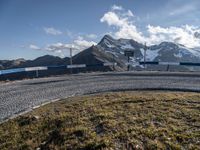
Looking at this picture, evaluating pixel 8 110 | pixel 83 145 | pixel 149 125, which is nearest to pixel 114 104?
pixel 149 125

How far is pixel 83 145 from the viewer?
24.7 ft

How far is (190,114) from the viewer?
9.16 metres

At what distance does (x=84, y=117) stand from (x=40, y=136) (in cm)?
178

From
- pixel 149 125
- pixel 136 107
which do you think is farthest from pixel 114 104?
pixel 149 125

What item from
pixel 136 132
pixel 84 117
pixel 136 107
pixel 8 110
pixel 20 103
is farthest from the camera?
pixel 20 103

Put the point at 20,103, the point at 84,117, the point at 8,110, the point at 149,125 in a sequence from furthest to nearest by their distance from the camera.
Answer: the point at 20,103 < the point at 8,110 < the point at 84,117 < the point at 149,125

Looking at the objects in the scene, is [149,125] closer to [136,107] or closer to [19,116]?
[136,107]

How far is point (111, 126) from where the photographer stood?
8.45 meters

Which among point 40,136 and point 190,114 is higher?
point 190,114

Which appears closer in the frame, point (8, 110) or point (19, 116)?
point (19, 116)

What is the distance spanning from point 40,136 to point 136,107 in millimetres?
3950

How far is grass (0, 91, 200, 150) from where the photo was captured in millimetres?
7391

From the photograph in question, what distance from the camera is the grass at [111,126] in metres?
7.39

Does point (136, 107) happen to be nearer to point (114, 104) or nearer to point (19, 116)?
point (114, 104)
